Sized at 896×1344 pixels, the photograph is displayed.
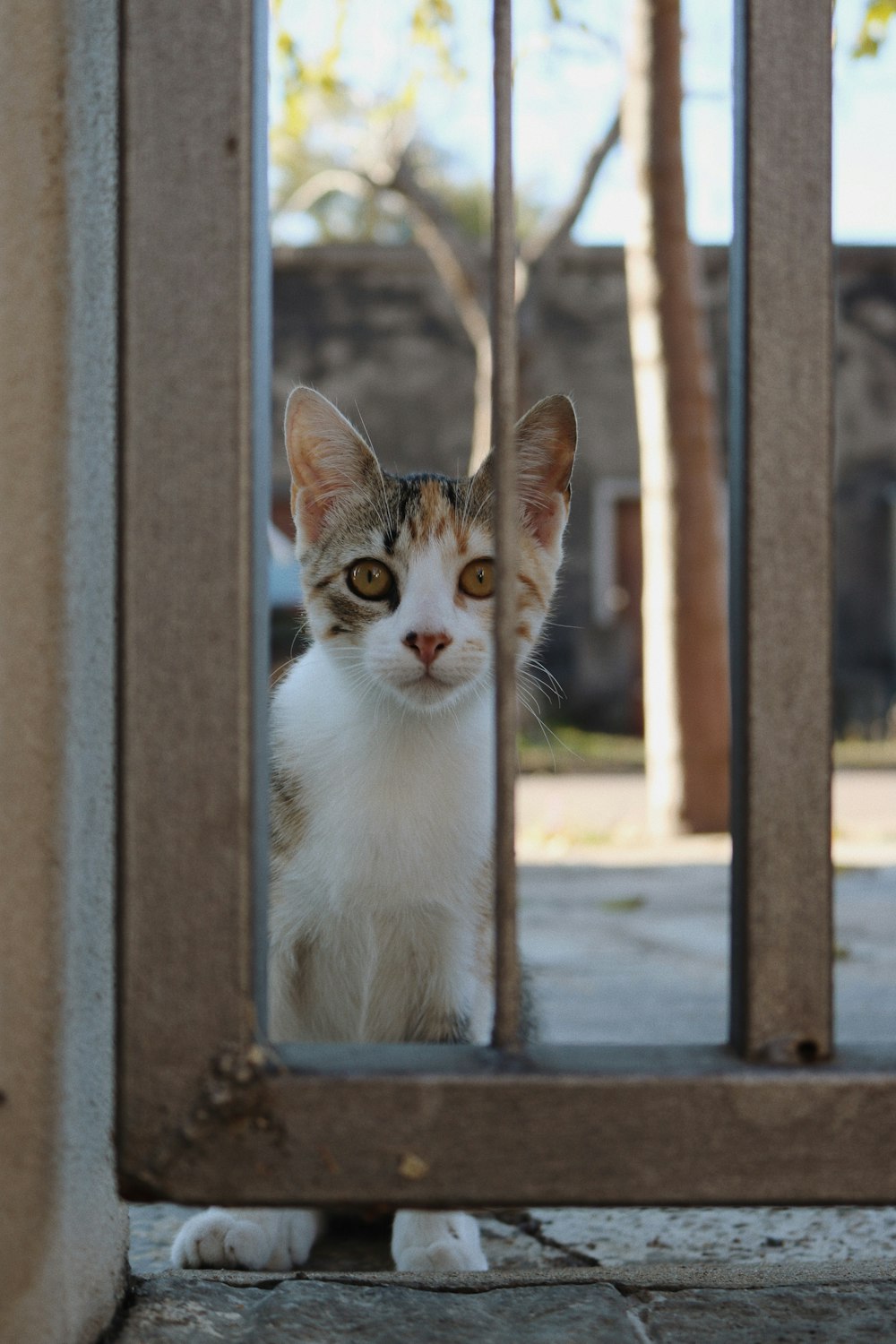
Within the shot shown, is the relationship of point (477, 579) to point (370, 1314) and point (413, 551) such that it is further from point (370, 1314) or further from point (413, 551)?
point (370, 1314)

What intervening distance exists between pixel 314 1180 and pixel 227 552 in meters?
0.46

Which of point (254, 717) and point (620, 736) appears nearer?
point (254, 717)

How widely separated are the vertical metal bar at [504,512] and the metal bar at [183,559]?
0.18 m

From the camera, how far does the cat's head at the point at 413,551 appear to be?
1684 mm

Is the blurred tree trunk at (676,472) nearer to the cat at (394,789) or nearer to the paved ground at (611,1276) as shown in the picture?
the paved ground at (611,1276)

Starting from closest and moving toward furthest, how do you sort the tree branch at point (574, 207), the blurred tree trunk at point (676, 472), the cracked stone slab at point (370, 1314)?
1. the cracked stone slab at point (370, 1314)
2. the blurred tree trunk at point (676, 472)
3. the tree branch at point (574, 207)

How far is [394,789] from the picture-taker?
1.62 m

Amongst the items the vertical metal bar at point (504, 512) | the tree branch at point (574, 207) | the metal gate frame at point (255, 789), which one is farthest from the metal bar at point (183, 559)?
the tree branch at point (574, 207)

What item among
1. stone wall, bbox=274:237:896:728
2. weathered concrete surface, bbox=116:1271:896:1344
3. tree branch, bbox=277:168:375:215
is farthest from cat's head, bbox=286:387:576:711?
stone wall, bbox=274:237:896:728

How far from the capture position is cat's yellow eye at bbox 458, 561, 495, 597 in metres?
1.77

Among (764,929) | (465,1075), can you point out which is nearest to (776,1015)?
(764,929)

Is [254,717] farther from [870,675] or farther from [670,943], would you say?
[870,675]

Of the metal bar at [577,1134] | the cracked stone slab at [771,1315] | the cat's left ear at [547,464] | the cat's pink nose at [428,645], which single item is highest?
the cat's left ear at [547,464]

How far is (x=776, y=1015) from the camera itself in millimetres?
919
